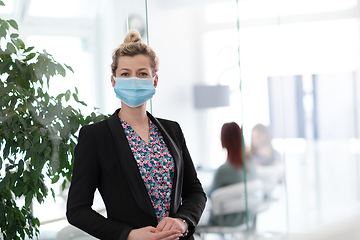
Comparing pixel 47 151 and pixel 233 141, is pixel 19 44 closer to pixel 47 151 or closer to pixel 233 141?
pixel 47 151

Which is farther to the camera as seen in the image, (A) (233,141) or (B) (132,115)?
(A) (233,141)

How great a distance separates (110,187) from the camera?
47.9 inches

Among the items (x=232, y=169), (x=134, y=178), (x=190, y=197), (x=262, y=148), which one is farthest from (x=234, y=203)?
(x=134, y=178)

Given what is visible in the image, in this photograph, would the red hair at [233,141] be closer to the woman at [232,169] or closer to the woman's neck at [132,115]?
the woman at [232,169]

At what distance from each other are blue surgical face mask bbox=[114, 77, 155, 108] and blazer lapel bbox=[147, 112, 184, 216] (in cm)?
11

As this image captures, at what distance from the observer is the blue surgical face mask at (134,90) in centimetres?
129

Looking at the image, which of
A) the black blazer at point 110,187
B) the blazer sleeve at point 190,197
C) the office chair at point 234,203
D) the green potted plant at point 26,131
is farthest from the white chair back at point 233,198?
the black blazer at point 110,187

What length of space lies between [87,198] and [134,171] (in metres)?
0.16

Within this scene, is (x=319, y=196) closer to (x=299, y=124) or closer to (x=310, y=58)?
(x=299, y=124)

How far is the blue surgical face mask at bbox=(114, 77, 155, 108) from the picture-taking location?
1295 millimetres

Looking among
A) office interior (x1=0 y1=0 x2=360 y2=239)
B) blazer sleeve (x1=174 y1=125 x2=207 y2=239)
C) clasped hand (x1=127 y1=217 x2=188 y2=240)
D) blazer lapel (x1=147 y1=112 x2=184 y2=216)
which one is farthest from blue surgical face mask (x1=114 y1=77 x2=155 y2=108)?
office interior (x1=0 y1=0 x2=360 y2=239)

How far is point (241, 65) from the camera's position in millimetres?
2652

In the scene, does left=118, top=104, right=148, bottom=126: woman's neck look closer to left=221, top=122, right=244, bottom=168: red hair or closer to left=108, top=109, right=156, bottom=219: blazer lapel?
left=108, top=109, right=156, bottom=219: blazer lapel

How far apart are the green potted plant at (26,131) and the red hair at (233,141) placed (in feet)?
3.43
